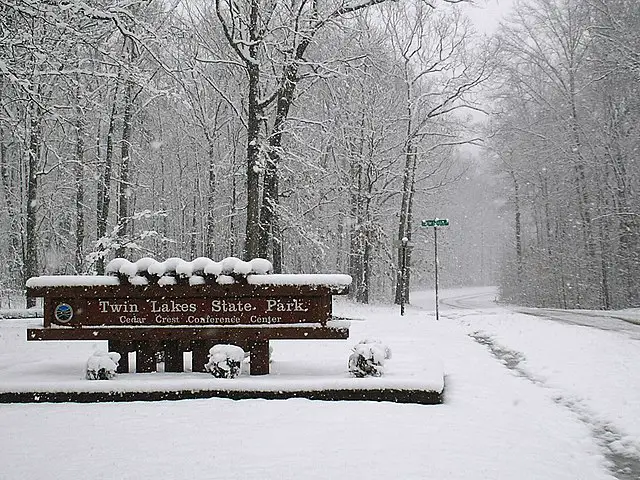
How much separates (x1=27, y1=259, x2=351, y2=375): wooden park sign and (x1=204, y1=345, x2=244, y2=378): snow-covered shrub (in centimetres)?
37

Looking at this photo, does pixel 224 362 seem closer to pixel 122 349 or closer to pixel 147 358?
pixel 147 358

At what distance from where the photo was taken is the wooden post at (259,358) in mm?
9133

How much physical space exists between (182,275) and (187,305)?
17.9 inches

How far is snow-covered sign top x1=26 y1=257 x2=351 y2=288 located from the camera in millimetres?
9125

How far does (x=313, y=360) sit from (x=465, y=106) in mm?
25593

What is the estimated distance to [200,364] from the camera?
935 centimetres

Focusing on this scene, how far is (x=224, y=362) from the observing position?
865cm

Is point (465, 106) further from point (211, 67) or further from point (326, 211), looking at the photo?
point (211, 67)

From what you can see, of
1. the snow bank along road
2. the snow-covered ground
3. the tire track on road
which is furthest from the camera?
the snow bank along road

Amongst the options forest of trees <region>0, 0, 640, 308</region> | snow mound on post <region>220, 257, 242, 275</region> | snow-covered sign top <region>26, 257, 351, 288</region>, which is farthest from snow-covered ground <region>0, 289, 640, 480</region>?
forest of trees <region>0, 0, 640, 308</region>

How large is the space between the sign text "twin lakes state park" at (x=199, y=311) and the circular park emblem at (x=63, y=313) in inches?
8.5

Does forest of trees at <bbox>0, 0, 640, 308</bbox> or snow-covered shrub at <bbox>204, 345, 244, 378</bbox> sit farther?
forest of trees at <bbox>0, 0, 640, 308</bbox>

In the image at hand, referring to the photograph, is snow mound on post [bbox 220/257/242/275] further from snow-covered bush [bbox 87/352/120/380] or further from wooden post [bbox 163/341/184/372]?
snow-covered bush [bbox 87/352/120/380]

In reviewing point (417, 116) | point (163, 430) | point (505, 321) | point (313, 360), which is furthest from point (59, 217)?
point (163, 430)
